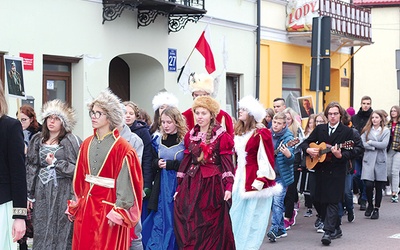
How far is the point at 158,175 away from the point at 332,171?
2.84 m

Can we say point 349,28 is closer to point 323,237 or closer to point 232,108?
point 232,108

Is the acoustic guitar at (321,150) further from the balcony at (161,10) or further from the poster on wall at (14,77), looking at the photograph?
the balcony at (161,10)

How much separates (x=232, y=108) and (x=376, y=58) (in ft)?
55.4

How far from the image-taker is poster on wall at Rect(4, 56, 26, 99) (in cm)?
1107

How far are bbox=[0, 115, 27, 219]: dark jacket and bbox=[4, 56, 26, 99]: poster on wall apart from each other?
5328 millimetres

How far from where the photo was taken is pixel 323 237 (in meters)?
11.1

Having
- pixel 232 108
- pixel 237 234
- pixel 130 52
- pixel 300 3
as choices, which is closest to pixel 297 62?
pixel 300 3

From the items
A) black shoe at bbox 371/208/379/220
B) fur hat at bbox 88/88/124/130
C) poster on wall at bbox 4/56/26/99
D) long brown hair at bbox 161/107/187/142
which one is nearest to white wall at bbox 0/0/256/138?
poster on wall at bbox 4/56/26/99

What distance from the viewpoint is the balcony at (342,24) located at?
22.7 meters

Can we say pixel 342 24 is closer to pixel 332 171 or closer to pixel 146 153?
pixel 332 171

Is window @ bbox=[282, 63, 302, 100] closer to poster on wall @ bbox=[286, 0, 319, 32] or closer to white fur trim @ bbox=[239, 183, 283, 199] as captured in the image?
poster on wall @ bbox=[286, 0, 319, 32]

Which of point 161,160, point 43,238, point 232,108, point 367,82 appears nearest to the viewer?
point 43,238

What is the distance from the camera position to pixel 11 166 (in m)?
5.84

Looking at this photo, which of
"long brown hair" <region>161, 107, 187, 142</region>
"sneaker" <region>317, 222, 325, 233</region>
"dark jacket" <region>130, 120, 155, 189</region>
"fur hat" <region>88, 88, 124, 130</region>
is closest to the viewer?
"fur hat" <region>88, 88, 124, 130</region>
